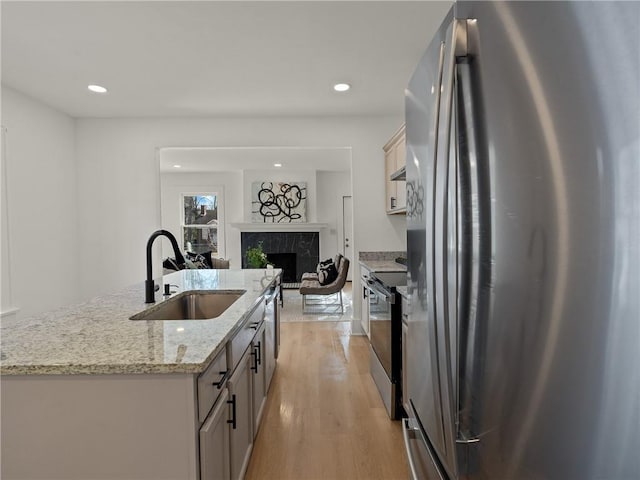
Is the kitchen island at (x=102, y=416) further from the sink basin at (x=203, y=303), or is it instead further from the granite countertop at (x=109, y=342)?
the sink basin at (x=203, y=303)

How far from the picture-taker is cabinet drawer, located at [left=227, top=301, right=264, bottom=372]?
4.65 ft

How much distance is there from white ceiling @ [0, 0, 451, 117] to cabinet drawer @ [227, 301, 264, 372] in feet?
6.18

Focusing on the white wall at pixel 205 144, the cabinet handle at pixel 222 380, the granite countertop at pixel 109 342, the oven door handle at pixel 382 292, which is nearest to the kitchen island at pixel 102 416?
the granite countertop at pixel 109 342

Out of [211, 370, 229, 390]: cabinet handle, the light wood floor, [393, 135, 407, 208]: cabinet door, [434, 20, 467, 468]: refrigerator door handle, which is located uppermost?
[393, 135, 407, 208]: cabinet door

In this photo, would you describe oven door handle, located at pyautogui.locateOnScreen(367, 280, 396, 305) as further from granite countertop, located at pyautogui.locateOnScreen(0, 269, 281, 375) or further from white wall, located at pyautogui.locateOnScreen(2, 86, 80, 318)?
white wall, located at pyautogui.locateOnScreen(2, 86, 80, 318)

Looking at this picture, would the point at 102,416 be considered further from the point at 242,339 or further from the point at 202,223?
the point at 202,223

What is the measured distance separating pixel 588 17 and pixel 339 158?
637 centimetres

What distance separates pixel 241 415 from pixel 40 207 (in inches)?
143

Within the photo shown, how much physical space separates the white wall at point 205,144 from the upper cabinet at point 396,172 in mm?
162

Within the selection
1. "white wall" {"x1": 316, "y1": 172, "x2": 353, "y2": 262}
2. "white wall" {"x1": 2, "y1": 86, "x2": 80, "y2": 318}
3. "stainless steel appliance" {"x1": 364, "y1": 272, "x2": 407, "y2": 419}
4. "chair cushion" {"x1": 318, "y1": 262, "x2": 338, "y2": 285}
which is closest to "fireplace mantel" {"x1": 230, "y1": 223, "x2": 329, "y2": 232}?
"white wall" {"x1": 316, "y1": 172, "x2": 353, "y2": 262}

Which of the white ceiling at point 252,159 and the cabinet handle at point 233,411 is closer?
the cabinet handle at point 233,411

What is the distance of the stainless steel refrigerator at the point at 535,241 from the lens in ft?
1.48

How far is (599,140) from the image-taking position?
0.47 meters

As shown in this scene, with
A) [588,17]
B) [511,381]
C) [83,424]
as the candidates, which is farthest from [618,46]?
[83,424]
